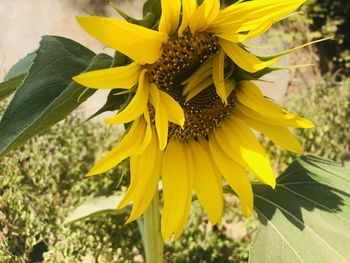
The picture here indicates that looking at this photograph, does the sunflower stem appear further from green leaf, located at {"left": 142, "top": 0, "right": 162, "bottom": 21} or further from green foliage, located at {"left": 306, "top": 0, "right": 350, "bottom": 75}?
green foliage, located at {"left": 306, "top": 0, "right": 350, "bottom": 75}

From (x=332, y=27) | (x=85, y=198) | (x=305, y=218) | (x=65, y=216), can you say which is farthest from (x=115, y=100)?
(x=332, y=27)

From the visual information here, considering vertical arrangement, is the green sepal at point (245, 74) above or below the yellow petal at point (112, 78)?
below

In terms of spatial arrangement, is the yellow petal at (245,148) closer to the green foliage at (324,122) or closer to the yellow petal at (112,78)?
the yellow petal at (112,78)

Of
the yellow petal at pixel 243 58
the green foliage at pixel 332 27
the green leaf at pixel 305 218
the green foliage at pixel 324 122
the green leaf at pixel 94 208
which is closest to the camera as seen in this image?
the yellow petal at pixel 243 58

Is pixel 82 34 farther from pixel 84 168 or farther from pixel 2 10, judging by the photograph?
pixel 84 168

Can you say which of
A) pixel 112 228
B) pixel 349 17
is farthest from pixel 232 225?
pixel 349 17

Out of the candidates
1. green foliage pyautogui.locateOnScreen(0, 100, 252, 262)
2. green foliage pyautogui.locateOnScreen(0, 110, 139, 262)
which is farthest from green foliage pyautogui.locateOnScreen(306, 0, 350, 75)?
green foliage pyautogui.locateOnScreen(0, 110, 139, 262)

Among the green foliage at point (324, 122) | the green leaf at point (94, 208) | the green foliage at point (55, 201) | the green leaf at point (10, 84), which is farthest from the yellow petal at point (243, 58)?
the green foliage at point (324, 122)
